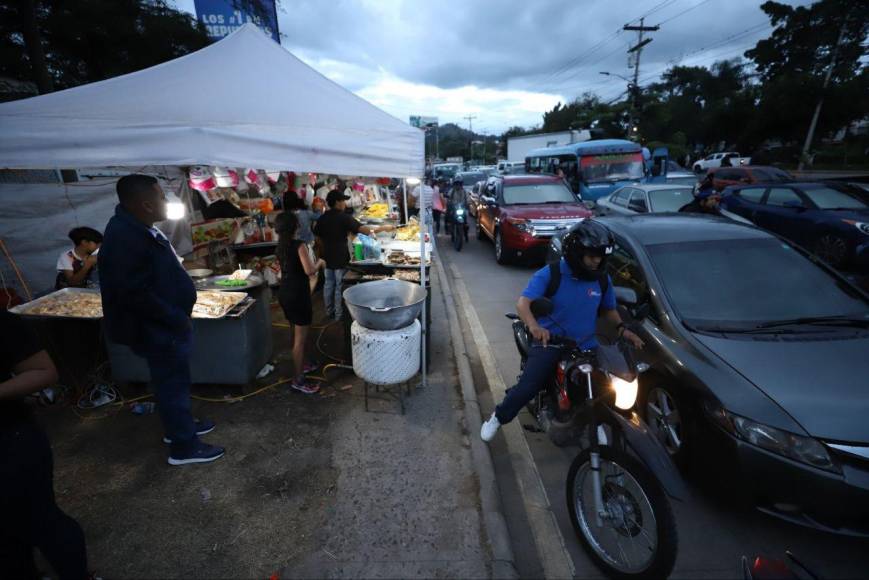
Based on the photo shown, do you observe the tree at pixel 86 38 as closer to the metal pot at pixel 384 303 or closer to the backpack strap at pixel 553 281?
the metal pot at pixel 384 303

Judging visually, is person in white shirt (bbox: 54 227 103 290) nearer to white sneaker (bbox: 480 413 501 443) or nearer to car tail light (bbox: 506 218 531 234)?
white sneaker (bbox: 480 413 501 443)

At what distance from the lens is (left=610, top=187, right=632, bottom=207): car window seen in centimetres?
1023

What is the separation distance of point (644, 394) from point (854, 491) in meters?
1.31

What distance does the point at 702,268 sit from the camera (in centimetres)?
355

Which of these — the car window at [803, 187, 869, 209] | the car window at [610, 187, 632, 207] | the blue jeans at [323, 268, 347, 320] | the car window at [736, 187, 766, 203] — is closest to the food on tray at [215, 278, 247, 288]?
the blue jeans at [323, 268, 347, 320]

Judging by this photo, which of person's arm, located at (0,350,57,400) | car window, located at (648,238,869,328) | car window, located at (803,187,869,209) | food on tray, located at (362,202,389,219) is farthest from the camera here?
food on tray, located at (362,202,389,219)

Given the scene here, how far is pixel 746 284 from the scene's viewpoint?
340 centimetres

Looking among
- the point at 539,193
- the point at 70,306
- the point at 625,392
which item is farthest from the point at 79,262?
the point at 539,193

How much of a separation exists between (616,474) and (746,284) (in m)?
2.00

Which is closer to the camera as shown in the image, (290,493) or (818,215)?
(290,493)

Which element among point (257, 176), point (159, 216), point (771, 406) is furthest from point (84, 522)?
point (257, 176)

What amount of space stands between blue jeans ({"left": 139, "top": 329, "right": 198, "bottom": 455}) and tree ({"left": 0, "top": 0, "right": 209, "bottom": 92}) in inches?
214

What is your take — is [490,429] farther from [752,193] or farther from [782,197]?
[752,193]

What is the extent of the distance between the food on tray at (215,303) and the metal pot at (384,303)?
1129 mm
